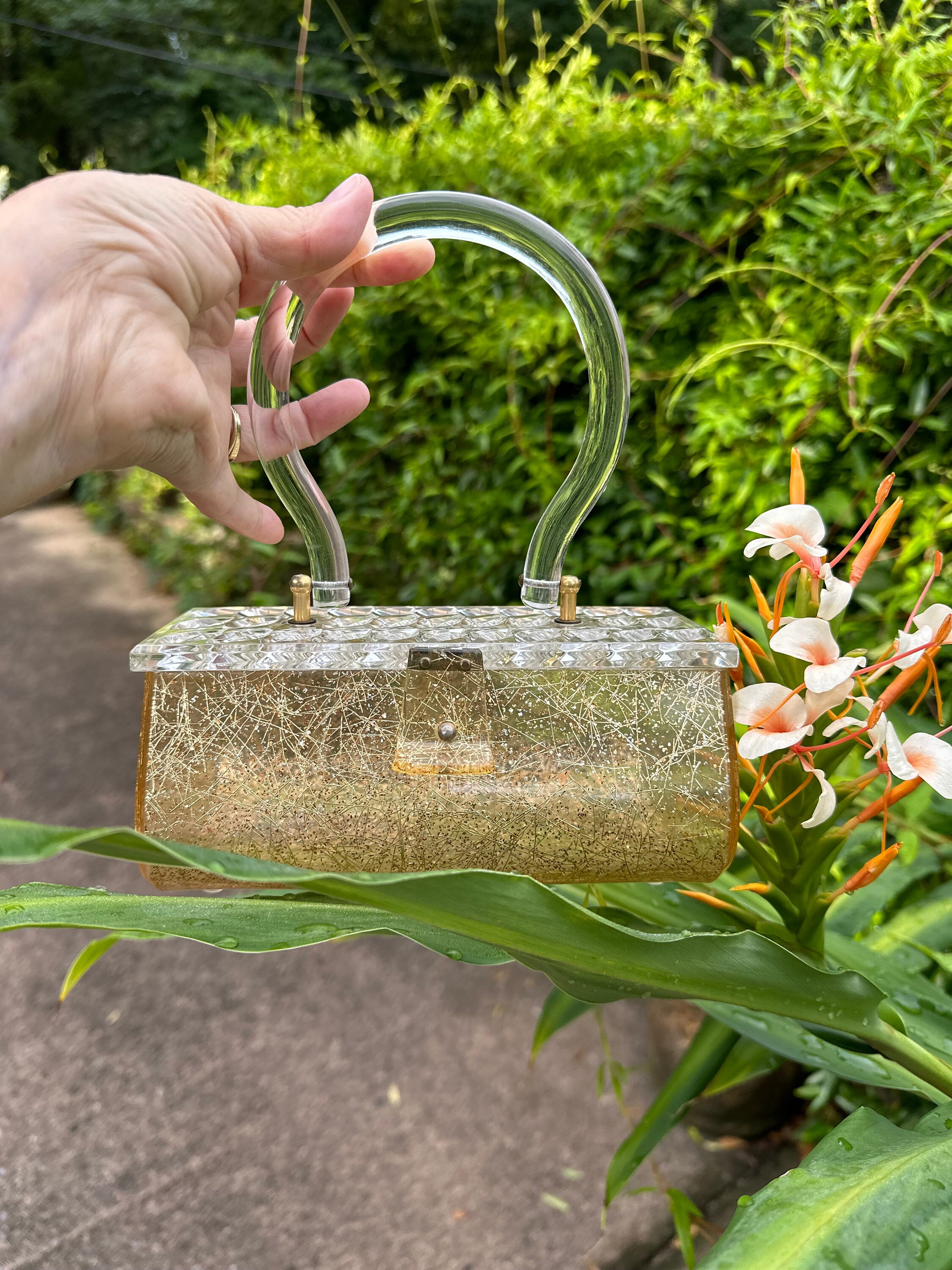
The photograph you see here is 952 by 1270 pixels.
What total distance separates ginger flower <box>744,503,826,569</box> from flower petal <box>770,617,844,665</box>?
0.05 metres

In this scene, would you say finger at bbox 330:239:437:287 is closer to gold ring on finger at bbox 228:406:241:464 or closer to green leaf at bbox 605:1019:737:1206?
gold ring on finger at bbox 228:406:241:464

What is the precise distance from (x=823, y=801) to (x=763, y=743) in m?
0.06

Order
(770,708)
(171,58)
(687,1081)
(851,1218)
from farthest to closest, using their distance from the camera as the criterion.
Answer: (171,58), (687,1081), (770,708), (851,1218)

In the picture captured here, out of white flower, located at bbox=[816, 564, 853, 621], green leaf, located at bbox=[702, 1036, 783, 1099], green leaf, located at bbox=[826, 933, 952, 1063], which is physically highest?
white flower, located at bbox=[816, 564, 853, 621]

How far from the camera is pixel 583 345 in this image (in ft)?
2.15

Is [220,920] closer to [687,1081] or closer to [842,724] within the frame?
[842,724]

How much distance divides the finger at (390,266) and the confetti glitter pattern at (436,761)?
1.13 ft

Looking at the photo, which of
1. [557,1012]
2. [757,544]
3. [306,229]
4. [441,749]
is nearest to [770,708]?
[757,544]

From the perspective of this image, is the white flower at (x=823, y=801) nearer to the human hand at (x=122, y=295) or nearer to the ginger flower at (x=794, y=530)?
the ginger flower at (x=794, y=530)

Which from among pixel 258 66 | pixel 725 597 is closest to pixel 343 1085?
pixel 725 597

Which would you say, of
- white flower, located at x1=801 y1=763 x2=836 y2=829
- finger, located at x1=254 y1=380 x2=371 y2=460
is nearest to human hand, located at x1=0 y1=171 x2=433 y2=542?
finger, located at x1=254 y1=380 x2=371 y2=460

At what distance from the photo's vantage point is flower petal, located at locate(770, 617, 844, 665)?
557 millimetres

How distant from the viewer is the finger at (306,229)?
0.61 metres

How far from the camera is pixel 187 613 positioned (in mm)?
669
